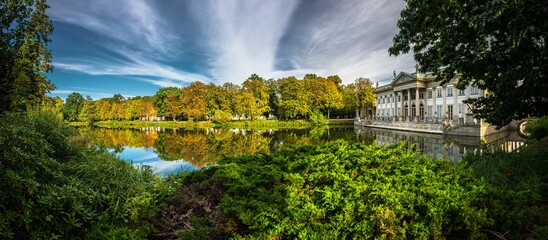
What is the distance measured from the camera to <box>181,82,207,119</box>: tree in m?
53.1

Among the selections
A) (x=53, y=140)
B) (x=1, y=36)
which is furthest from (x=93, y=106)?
(x=53, y=140)

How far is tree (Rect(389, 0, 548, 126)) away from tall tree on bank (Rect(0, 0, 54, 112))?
17.0 m

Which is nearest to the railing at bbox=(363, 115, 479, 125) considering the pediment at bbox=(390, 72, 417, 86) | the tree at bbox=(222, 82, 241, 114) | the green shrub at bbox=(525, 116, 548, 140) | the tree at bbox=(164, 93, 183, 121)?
the pediment at bbox=(390, 72, 417, 86)

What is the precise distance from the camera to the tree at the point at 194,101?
53.1 m

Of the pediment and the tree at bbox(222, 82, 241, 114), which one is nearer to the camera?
the pediment

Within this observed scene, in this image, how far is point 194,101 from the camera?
53594 millimetres

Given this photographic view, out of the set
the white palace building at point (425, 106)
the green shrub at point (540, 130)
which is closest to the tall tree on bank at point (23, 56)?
the green shrub at point (540, 130)

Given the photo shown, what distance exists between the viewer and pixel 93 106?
246 ft

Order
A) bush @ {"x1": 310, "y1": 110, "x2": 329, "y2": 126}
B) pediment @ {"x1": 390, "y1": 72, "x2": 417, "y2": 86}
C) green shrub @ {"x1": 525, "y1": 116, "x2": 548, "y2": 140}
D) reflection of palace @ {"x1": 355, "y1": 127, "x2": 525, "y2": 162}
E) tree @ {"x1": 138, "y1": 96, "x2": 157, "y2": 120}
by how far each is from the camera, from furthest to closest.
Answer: tree @ {"x1": 138, "y1": 96, "x2": 157, "y2": 120}
bush @ {"x1": 310, "y1": 110, "x2": 329, "y2": 126}
pediment @ {"x1": 390, "y1": 72, "x2": 417, "y2": 86}
reflection of palace @ {"x1": 355, "y1": 127, "x2": 525, "y2": 162}
green shrub @ {"x1": 525, "y1": 116, "x2": 548, "y2": 140}

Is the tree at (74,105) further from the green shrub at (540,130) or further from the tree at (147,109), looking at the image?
the green shrub at (540,130)

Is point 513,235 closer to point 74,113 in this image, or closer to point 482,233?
point 482,233

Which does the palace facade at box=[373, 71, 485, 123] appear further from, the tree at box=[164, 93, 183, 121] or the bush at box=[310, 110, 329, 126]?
the tree at box=[164, 93, 183, 121]

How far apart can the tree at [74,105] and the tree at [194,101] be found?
39.6 meters

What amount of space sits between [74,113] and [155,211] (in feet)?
293
